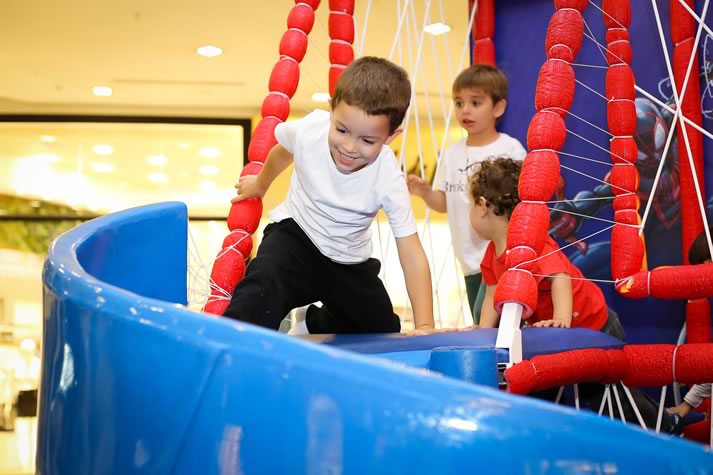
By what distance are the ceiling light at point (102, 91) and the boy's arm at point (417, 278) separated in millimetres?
4480

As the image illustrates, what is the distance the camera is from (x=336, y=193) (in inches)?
61.2

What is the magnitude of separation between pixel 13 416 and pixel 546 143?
13.0 ft

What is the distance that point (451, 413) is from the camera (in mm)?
443

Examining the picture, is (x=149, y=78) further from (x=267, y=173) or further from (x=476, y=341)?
(x=476, y=341)

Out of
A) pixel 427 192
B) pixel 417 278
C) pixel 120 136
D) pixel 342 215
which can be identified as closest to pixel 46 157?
pixel 120 136

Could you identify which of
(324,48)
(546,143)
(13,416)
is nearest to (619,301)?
(546,143)

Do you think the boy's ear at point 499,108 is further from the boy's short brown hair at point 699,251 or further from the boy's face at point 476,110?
the boy's short brown hair at point 699,251

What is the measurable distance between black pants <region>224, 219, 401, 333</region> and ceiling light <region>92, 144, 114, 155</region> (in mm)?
4729

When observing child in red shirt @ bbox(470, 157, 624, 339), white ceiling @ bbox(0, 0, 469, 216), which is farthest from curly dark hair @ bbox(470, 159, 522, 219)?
white ceiling @ bbox(0, 0, 469, 216)

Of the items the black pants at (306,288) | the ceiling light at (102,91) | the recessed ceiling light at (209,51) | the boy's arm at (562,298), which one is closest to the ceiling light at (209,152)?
the ceiling light at (102,91)

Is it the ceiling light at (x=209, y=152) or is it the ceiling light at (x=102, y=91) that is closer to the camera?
the ceiling light at (x=102, y=91)

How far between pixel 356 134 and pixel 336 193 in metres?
0.18

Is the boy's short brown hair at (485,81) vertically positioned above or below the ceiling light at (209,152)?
above

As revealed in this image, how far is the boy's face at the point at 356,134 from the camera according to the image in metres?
1.39
